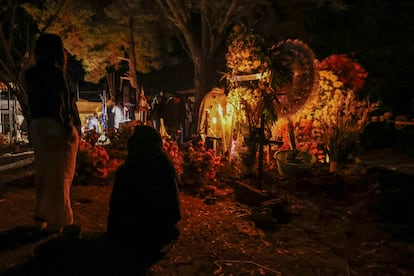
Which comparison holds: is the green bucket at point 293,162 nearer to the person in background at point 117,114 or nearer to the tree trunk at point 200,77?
the tree trunk at point 200,77

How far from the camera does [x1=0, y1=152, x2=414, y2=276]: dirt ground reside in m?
4.07

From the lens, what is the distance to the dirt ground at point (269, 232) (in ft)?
13.4

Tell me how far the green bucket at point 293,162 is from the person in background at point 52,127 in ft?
14.8

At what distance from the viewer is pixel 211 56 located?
44.2ft

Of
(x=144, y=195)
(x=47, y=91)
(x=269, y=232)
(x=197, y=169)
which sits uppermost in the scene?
(x=47, y=91)

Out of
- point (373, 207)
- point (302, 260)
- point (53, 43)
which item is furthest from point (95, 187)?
point (373, 207)

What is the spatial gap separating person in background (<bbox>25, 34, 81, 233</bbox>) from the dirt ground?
398 mm

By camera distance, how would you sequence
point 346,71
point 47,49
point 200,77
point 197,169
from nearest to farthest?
point 47,49 → point 197,169 → point 346,71 → point 200,77

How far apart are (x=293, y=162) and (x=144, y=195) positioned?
15.8 ft

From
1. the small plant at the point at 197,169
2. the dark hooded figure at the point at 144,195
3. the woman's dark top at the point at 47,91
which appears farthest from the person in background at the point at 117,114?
the dark hooded figure at the point at 144,195

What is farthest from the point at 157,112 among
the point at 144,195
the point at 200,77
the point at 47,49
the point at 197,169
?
the point at 144,195

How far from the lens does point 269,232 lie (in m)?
5.21

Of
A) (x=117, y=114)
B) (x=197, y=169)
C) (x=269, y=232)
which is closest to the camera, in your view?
(x=269, y=232)

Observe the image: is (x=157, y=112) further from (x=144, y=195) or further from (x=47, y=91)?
(x=144, y=195)
